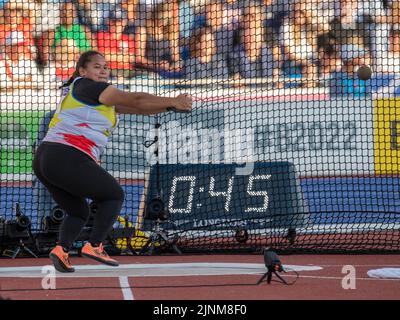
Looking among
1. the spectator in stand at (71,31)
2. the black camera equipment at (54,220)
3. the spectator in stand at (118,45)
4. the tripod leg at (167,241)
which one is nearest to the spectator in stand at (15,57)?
the spectator in stand at (71,31)

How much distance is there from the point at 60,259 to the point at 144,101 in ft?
4.66

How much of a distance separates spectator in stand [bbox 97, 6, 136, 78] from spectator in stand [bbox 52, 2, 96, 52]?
0.21 meters

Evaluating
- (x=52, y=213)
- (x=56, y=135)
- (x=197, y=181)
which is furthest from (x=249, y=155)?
(x=56, y=135)

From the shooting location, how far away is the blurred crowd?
14.4m

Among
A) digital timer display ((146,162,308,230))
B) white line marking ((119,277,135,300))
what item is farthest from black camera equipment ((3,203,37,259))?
white line marking ((119,277,135,300))

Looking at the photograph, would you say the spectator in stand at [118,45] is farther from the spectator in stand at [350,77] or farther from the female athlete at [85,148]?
the female athlete at [85,148]

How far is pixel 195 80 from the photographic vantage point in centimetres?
1364

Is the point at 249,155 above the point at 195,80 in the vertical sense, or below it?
below

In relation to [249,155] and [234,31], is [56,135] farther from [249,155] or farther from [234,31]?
[234,31]

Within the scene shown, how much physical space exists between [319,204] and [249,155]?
112 centimetres

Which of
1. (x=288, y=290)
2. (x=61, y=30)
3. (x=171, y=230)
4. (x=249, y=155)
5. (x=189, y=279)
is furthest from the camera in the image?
(x=61, y=30)

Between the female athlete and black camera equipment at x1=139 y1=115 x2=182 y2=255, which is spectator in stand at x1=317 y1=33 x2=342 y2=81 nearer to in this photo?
black camera equipment at x1=139 y1=115 x2=182 y2=255

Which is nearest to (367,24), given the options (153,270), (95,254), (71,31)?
(71,31)

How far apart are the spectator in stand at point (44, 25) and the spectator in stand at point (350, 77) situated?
12.9 feet
